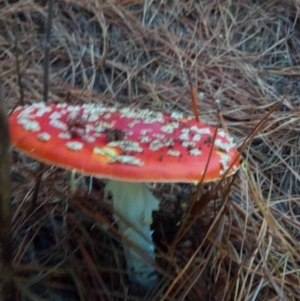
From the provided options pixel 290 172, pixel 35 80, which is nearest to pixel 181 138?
pixel 290 172

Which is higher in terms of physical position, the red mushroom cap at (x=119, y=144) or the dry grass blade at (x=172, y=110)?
the red mushroom cap at (x=119, y=144)

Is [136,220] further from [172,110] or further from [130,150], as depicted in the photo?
[172,110]

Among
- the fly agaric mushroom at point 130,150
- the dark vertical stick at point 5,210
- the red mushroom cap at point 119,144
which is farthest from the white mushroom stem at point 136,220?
the dark vertical stick at point 5,210

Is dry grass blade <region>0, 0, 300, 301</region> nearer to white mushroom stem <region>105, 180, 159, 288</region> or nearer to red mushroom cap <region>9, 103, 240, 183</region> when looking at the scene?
white mushroom stem <region>105, 180, 159, 288</region>

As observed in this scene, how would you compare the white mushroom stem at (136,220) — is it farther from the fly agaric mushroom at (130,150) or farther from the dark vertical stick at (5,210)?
the dark vertical stick at (5,210)

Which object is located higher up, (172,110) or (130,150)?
(130,150)

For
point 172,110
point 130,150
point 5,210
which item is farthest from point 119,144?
point 172,110

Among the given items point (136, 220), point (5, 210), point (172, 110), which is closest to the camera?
point (5, 210)

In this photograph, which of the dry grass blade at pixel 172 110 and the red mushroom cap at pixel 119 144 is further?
the dry grass blade at pixel 172 110

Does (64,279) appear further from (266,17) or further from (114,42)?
(266,17)
